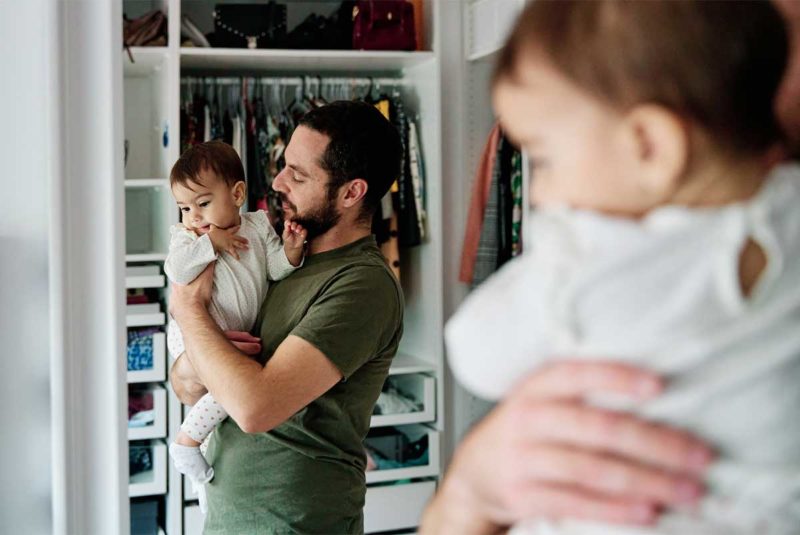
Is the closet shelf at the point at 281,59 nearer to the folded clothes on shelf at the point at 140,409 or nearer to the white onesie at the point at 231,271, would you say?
the white onesie at the point at 231,271

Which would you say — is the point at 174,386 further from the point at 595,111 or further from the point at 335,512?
the point at 595,111

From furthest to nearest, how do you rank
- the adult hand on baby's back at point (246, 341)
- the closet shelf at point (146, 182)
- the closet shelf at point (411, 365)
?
the closet shelf at point (411, 365), the closet shelf at point (146, 182), the adult hand on baby's back at point (246, 341)

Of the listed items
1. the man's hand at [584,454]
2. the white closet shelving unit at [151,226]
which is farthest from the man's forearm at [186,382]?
the man's hand at [584,454]

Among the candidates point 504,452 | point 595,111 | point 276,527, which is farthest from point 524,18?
point 276,527

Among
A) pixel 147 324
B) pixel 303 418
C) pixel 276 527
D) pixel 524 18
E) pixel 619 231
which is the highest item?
pixel 524 18

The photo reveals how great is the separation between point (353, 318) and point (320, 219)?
203mm

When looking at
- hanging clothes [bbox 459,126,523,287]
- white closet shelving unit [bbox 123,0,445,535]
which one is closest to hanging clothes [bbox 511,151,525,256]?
hanging clothes [bbox 459,126,523,287]

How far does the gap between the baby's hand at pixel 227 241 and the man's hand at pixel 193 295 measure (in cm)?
3

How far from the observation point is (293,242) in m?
1.50

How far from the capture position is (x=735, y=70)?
1.64 feet

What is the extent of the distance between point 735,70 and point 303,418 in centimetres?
107

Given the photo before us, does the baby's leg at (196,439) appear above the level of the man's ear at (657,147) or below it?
below

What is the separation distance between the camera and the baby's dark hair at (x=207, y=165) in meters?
1.55

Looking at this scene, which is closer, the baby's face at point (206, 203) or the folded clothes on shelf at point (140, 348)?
the baby's face at point (206, 203)
